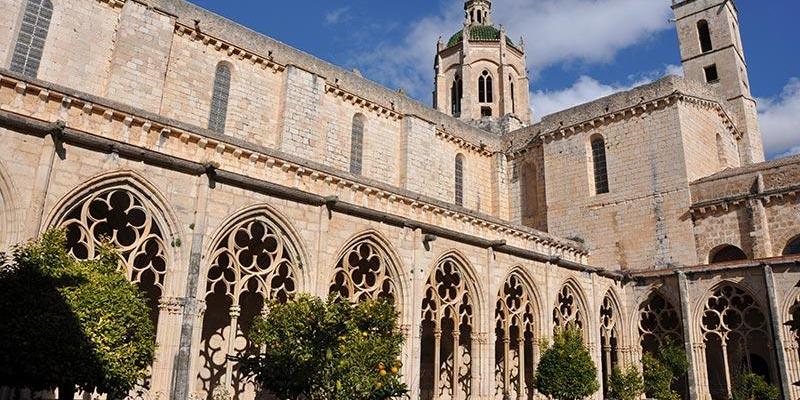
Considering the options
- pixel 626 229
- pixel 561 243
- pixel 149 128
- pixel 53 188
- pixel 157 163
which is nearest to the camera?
pixel 53 188

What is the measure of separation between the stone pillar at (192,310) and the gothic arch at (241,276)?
0.55ft

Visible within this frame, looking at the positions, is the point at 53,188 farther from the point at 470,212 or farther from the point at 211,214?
the point at 470,212

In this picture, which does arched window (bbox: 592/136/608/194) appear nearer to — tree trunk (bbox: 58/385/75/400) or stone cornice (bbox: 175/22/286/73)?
stone cornice (bbox: 175/22/286/73)

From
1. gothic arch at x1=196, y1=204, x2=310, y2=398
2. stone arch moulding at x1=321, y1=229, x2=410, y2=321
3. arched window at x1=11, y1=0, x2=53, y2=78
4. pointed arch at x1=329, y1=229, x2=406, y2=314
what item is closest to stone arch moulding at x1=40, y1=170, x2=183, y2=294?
gothic arch at x1=196, y1=204, x2=310, y2=398

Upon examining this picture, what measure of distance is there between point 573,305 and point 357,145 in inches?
351

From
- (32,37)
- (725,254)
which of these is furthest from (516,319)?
(32,37)

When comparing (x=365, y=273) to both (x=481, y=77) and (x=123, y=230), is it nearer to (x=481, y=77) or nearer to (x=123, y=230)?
(x=123, y=230)

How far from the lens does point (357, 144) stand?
20625 millimetres

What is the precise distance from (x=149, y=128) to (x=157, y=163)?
1.26 meters

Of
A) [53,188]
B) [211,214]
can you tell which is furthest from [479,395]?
[53,188]

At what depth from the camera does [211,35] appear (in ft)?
57.5

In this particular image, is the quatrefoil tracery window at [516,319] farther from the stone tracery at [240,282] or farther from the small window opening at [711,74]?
the small window opening at [711,74]

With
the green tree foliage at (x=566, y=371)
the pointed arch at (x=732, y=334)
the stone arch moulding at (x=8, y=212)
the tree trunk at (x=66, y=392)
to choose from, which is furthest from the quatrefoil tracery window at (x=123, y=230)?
the pointed arch at (x=732, y=334)

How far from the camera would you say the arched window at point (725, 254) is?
63.8 feet
